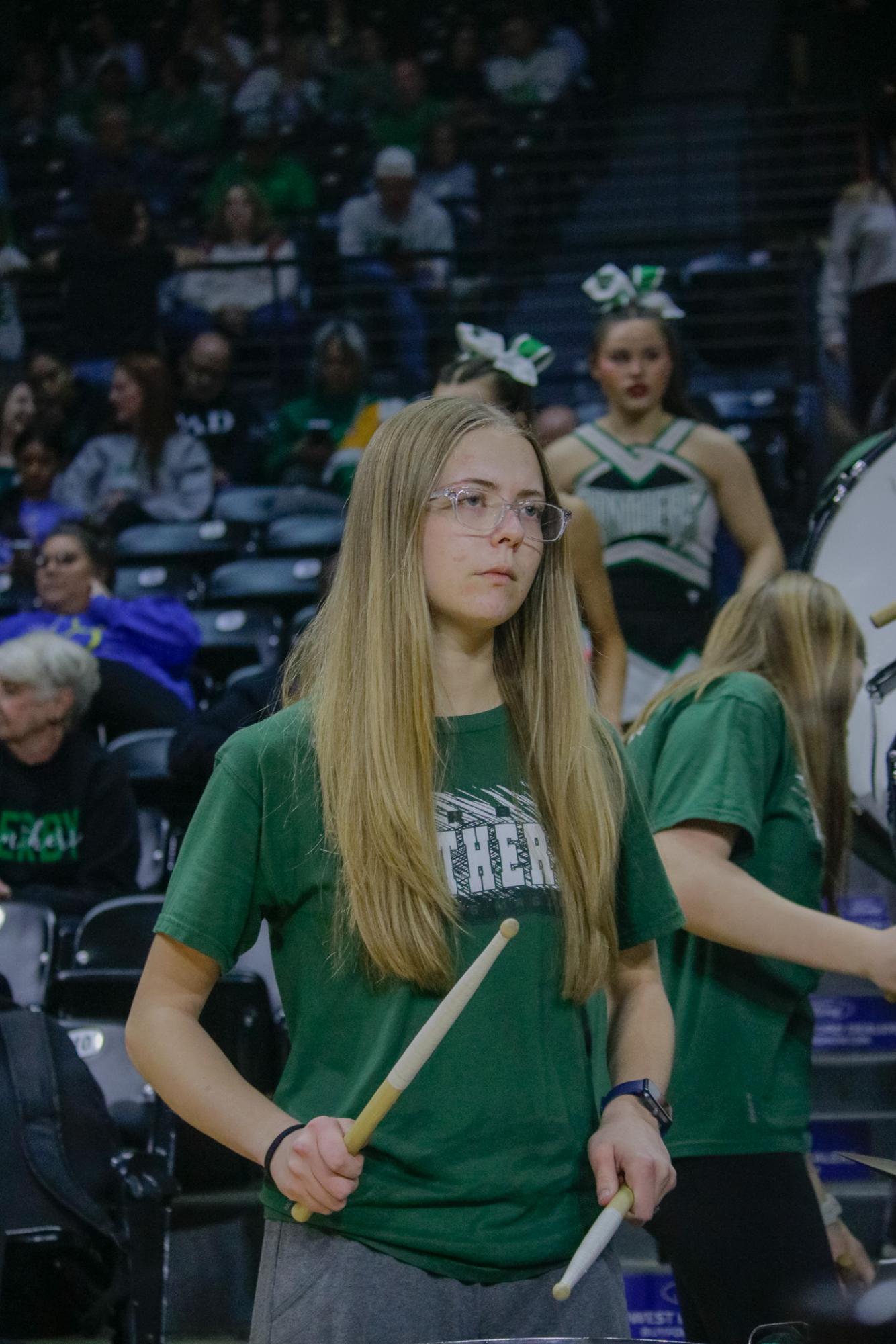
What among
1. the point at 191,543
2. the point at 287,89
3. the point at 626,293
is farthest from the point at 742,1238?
the point at 287,89

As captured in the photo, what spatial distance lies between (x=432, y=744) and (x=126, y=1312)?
1.93 meters

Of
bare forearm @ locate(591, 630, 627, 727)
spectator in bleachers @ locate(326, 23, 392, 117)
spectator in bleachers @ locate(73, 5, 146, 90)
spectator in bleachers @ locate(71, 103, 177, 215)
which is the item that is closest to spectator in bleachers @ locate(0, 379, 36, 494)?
spectator in bleachers @ locate(71, 103, 177, 215)

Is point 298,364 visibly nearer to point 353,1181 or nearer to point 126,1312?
point 126,1312

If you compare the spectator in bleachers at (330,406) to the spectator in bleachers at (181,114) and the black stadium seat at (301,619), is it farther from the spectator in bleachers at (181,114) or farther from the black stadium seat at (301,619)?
the spectator in bleachers at (181,114)

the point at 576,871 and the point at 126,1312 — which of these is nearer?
the point at 576,871

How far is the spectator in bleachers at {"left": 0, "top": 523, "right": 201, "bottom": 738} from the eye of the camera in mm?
5496

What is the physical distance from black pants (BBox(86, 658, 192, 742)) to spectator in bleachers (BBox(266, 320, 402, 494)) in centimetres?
233

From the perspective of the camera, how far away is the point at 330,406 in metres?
7.87

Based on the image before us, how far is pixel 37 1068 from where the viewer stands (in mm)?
3148

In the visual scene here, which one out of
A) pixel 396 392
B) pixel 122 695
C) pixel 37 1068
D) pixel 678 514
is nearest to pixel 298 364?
pixel 396 392

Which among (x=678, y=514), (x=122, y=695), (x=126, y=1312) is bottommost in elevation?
(x=126, y=1312)

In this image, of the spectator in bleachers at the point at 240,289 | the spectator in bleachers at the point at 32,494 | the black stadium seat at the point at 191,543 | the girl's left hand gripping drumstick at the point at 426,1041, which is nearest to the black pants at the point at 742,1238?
the girl's left hand gripping drumstick at the point at 426,1041

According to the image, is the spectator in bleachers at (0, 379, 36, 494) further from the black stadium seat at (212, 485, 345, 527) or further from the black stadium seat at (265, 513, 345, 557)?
the black stadium seat at (265, 513, 345, 557)

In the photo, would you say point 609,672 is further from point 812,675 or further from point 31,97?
point 31,97
